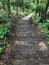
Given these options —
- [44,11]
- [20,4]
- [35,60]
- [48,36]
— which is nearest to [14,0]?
[20,4]

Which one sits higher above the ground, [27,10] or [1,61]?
[1,61]

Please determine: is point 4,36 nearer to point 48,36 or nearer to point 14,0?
point 48,36

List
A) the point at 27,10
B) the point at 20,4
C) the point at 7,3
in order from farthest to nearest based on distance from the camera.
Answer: the point at 27,10 → the point at 20,4 → the point at 7,3

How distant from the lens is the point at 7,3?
17.2m

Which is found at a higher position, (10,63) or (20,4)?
(10,63)

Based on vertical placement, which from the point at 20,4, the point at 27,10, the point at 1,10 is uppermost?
the point at 1,10

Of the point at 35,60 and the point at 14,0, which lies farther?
the point at 14,0

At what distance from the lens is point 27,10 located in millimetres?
33344

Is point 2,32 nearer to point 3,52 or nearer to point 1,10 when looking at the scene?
point 3,52

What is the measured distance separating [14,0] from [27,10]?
26.2ft

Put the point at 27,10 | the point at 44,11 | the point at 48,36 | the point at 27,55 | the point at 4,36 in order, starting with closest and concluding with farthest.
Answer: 1. the point at 27,55
2. the point at 4,36
3. the point at 48,36
4. the point at 44,11
5. the point at 27,10

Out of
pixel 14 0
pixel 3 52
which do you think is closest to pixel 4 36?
pixel 3 52

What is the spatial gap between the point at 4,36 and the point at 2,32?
1.34 ft

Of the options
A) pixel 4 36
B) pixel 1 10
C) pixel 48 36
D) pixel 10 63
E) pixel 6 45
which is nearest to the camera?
pixel 10 63
